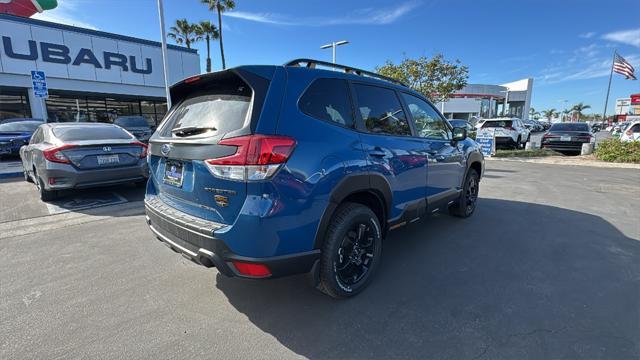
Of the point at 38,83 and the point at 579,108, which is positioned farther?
the point at 579,108

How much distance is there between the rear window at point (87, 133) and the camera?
5.72 m

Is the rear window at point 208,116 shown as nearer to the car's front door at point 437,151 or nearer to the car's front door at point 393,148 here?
the car's front door at point 393,148

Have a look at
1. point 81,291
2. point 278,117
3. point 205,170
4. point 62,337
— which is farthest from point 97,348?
point 278,117

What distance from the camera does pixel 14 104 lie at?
1809cm

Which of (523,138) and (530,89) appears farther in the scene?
(530,89)

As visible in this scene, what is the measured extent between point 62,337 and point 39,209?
4.44 m

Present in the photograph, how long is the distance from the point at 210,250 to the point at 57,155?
15.8 ft

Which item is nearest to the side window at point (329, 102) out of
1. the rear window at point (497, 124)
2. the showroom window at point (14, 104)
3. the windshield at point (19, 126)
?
the windshield at point (19, 126)

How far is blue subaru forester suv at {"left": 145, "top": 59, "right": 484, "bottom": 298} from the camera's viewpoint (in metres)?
2.12

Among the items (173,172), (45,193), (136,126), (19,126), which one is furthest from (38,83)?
(173,172)

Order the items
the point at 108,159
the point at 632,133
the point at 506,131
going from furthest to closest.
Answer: the point at 506,131
the point at 632,133
the point at 108,159

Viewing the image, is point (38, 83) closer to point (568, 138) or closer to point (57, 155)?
point (57, 155)

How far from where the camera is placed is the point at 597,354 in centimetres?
210

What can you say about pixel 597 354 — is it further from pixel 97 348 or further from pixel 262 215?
pixel 97 348
